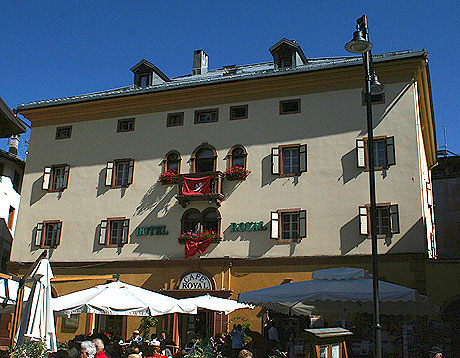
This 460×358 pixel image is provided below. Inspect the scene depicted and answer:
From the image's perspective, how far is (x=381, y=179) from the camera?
22.4 m

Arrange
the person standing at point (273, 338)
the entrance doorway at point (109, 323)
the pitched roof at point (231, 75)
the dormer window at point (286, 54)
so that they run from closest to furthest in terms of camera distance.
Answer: the person standing at point (273, 338) → the pitched roof at point (231, 75) → the entrance doorway at point (109, 323) → the dormer window at point (286, 54)

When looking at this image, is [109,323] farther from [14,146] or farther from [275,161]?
[14,146]

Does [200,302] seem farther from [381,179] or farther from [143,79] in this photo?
[143,79]

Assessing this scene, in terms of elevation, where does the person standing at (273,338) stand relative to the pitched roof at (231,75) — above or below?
below

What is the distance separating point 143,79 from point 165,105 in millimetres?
3247

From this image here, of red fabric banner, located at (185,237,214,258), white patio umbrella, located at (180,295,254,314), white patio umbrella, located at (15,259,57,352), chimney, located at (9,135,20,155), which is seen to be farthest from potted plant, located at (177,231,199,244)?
chimney, located at (9,135,20,155)

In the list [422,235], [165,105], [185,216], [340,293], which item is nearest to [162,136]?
[165,105]

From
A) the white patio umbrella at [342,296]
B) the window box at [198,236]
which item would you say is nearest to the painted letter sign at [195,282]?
the window box at [198,236]

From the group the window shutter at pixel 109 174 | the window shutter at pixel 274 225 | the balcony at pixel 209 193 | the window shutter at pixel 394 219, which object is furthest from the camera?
the window shutter at pixel 109 174

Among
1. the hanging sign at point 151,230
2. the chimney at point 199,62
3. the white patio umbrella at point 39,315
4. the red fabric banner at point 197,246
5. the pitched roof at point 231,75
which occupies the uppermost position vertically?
the chimney at point 199,62

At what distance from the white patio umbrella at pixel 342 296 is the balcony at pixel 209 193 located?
8.82 m

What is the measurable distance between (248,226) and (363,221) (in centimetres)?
497

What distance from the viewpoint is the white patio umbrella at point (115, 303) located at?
48.9ft

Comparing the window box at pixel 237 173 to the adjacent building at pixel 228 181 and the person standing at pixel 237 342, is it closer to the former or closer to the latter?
the adjacent building at pixel 228 181
